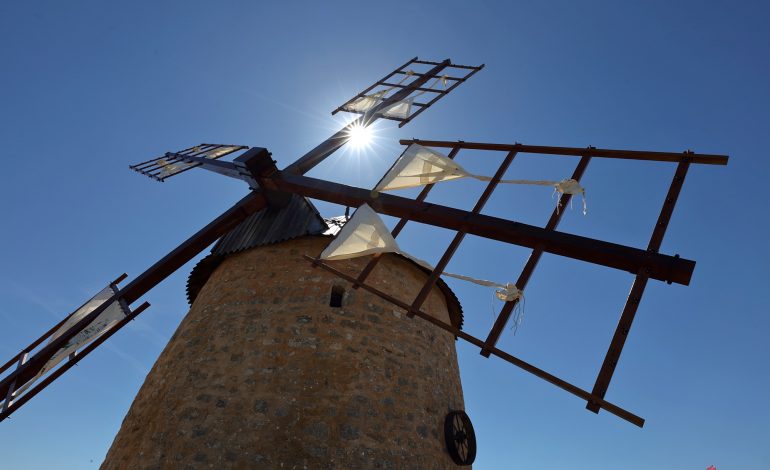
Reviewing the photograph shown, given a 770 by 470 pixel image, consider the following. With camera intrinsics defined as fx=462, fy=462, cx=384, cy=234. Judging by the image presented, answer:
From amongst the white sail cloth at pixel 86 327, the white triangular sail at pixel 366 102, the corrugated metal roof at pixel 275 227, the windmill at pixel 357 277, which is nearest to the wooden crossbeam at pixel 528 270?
the windmill at pixel 357 277

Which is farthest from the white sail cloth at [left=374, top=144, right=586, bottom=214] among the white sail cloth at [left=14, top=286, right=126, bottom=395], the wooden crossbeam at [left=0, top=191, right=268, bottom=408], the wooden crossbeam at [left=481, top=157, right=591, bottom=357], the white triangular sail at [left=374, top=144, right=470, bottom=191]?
the white sail cloth at [left=14, top=286, right=126, bottom=395]

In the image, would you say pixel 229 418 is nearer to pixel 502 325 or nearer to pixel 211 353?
pixel 211 353

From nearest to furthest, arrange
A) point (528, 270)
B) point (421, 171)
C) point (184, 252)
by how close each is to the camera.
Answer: point (528, 270) < point (421, 171) < point (184, 252)

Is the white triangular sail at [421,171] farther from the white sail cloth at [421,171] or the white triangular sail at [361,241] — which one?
the white triangular sail at [361,241]

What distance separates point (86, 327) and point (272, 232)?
284 centimetres

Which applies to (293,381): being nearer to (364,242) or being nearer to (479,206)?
(364,242)

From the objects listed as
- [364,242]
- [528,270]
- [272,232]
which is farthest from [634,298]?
[272,232]

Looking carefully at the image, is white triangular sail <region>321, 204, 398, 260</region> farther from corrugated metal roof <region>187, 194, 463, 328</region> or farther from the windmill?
corrugated metal roof <region>187, 194, 463, 328</region>

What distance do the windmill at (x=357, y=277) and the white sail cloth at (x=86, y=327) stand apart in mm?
14

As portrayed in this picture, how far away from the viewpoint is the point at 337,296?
5.61 m

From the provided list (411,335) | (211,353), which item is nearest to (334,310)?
(411,335)

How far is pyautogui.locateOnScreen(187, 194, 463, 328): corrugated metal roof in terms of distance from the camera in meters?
6.16

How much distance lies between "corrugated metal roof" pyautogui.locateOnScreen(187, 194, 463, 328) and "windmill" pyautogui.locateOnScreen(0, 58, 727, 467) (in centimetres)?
2

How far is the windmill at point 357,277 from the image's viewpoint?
383cm
